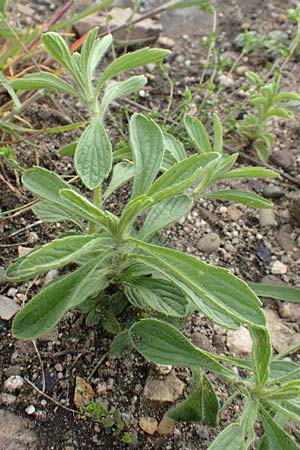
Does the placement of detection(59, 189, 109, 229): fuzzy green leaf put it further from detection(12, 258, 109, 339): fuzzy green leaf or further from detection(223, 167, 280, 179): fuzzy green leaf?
detection(223, 167, 280, 179): fuzzy green leaf

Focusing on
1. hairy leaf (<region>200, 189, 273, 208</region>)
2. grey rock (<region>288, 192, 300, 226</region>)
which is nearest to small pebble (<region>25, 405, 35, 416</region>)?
hairy leaf (<region>200, 189, 273, 208</region>)

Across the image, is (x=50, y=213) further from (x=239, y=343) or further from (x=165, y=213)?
(x=239, y=343)

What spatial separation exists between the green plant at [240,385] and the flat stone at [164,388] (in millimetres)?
87

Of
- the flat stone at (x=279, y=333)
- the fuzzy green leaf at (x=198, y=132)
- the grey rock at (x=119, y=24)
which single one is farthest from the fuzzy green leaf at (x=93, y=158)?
the grey rock at (x=119, y=24)

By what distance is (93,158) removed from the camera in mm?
1528

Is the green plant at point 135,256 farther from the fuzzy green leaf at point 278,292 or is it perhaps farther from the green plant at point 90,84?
the fuzzy green leaf at point 278,292

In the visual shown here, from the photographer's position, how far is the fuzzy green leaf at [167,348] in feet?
5.01

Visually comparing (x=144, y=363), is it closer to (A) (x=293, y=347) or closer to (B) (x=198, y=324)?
(B) (x=198, y=324)

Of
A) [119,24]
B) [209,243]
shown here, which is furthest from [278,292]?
[119,24]

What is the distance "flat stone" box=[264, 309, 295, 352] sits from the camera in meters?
1.95

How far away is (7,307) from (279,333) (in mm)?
871

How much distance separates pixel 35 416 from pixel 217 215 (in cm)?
102

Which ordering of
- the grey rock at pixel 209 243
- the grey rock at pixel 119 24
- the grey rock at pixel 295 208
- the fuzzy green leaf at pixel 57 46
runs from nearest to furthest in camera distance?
the fuzzy green leaf at pixel 57 46, the grey rock at pixel 209 243, the grey rock at pixel 295 208, the grey rock at pixel 119 24

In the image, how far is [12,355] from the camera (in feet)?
5.85
